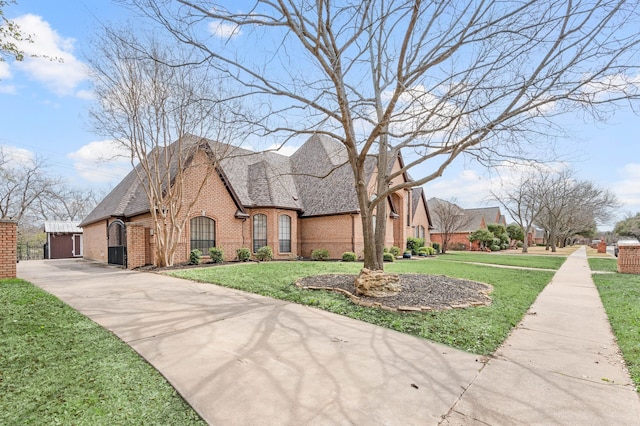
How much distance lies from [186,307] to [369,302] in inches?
155

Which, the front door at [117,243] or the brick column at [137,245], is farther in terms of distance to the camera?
the front door at [117,243]

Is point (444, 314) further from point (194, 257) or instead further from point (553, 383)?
point (194, 257)

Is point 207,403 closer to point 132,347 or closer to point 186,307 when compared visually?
point 132,347

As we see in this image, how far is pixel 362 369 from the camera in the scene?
3.76m

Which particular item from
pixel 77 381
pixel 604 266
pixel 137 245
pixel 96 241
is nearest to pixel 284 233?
pixel 137 245

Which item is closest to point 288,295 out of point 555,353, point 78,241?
point 555,353

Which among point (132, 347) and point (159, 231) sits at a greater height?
point (159, 231)

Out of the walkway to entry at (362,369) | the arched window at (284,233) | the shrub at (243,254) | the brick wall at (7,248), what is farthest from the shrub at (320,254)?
the brick wall at (7,248)

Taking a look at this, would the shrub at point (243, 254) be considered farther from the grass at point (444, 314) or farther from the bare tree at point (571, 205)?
the bare tree at point (571, 205)

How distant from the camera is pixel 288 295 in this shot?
779 cm

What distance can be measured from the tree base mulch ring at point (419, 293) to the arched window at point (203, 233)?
340 inches

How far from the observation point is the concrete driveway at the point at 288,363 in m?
2.90

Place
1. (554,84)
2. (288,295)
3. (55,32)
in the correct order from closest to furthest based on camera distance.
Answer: (554,84) < (55,32) < (288,295)

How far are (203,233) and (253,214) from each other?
124 inches
